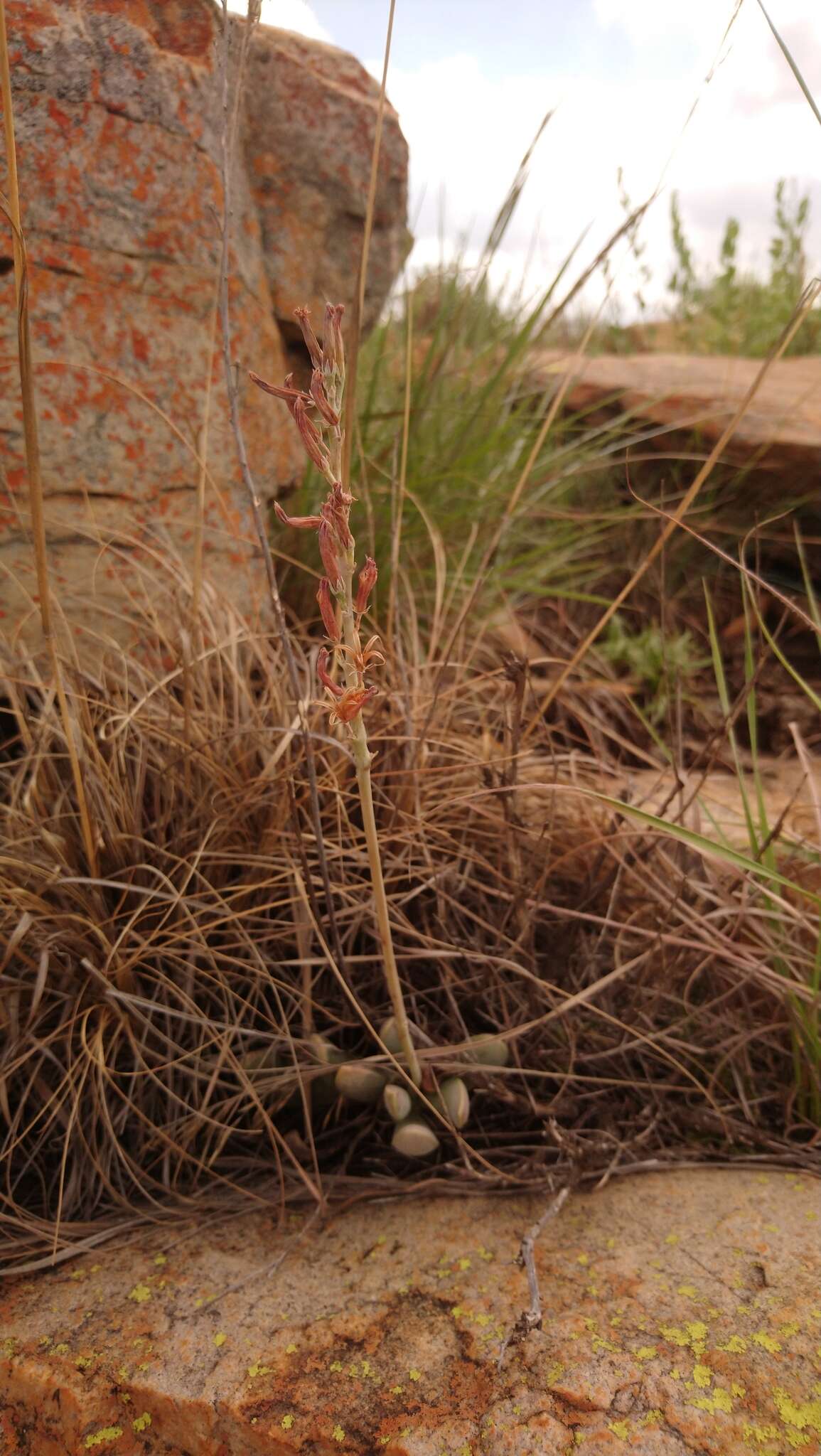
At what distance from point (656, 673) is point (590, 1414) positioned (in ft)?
6.04

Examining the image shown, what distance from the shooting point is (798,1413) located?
36.1 inches

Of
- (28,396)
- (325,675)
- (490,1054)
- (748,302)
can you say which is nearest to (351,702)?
(325,675)

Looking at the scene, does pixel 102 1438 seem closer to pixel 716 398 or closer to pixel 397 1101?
pixel 397 1101

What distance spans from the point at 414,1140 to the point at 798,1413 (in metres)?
0.47

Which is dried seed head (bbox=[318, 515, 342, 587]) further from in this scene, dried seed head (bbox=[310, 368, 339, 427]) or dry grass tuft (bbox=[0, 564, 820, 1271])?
dry grass tuft (bbox=[0, 564, 820, 1271])

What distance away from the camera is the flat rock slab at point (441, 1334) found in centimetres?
94

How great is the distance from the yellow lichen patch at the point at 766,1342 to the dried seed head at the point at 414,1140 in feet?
1.30

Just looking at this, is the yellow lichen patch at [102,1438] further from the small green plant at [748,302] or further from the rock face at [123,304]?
the small green plant at [748,302]

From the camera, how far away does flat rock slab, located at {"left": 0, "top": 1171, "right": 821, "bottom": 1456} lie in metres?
0.94

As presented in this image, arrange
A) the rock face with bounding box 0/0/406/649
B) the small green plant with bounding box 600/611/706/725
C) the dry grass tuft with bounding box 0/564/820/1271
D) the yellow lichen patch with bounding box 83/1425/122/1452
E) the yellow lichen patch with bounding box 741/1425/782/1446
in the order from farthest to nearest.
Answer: the small green plant with bounding box 600/611/706/725, the rock face with bounding box 0/0/406/649, the dry grass tuft with bounding box 0/564/820/1271, the yellow lichen patch with bounding box 83/1425/122/1452, the yellow lichen patch with bounding box 741/1425/782/1446

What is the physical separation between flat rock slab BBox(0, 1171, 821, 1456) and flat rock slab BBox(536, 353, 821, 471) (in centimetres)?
204

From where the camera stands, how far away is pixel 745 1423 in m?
0.91

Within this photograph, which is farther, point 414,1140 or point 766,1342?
point 414,1140

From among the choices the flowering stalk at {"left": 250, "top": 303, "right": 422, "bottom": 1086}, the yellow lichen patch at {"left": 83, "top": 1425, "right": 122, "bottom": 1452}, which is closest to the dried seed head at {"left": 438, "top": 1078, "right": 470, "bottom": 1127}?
the yellow lichen patch at {"left": 83, "top": 1425, "right": 122, "bottom": 1452}
